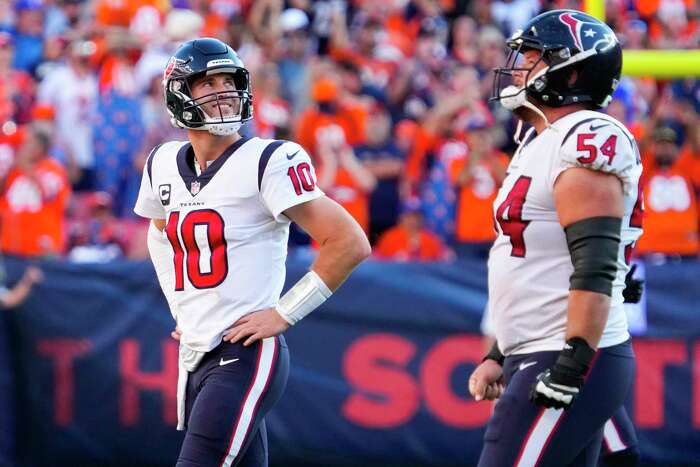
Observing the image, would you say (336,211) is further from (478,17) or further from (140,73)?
(478,17)

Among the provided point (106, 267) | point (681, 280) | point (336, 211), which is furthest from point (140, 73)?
point (336, 211)

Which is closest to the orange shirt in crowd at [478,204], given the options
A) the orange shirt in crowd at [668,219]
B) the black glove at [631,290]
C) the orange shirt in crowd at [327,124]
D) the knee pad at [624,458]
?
the orange shirt in crowd at [668,219]

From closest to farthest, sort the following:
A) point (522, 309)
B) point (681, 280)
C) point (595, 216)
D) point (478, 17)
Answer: point (595, 216), point (522, 309), point (681, 280), point (478, 17)

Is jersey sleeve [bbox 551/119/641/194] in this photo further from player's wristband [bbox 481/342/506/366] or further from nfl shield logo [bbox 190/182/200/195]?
nfl shield logo [bbox 190/182/200/195]

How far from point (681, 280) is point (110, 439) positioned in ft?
11.6

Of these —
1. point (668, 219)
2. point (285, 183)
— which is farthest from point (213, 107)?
point (668, 219)

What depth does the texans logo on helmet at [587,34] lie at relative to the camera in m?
3.66

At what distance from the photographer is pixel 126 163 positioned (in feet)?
31.7

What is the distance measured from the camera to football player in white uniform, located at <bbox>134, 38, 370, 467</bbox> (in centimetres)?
397

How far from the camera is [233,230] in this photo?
159 inches

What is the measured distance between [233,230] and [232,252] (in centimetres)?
7

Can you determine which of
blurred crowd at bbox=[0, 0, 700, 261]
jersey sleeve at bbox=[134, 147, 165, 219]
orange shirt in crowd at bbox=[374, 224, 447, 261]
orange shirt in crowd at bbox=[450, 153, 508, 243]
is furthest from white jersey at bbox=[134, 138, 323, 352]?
orange shirt in crowd at bbox=[450, 153, 508, 243]

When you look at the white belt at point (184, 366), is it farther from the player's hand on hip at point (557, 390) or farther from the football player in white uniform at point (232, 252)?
the player's hand on hip at point (557, 390)

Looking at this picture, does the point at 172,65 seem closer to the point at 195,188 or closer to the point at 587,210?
the point at 195,188
